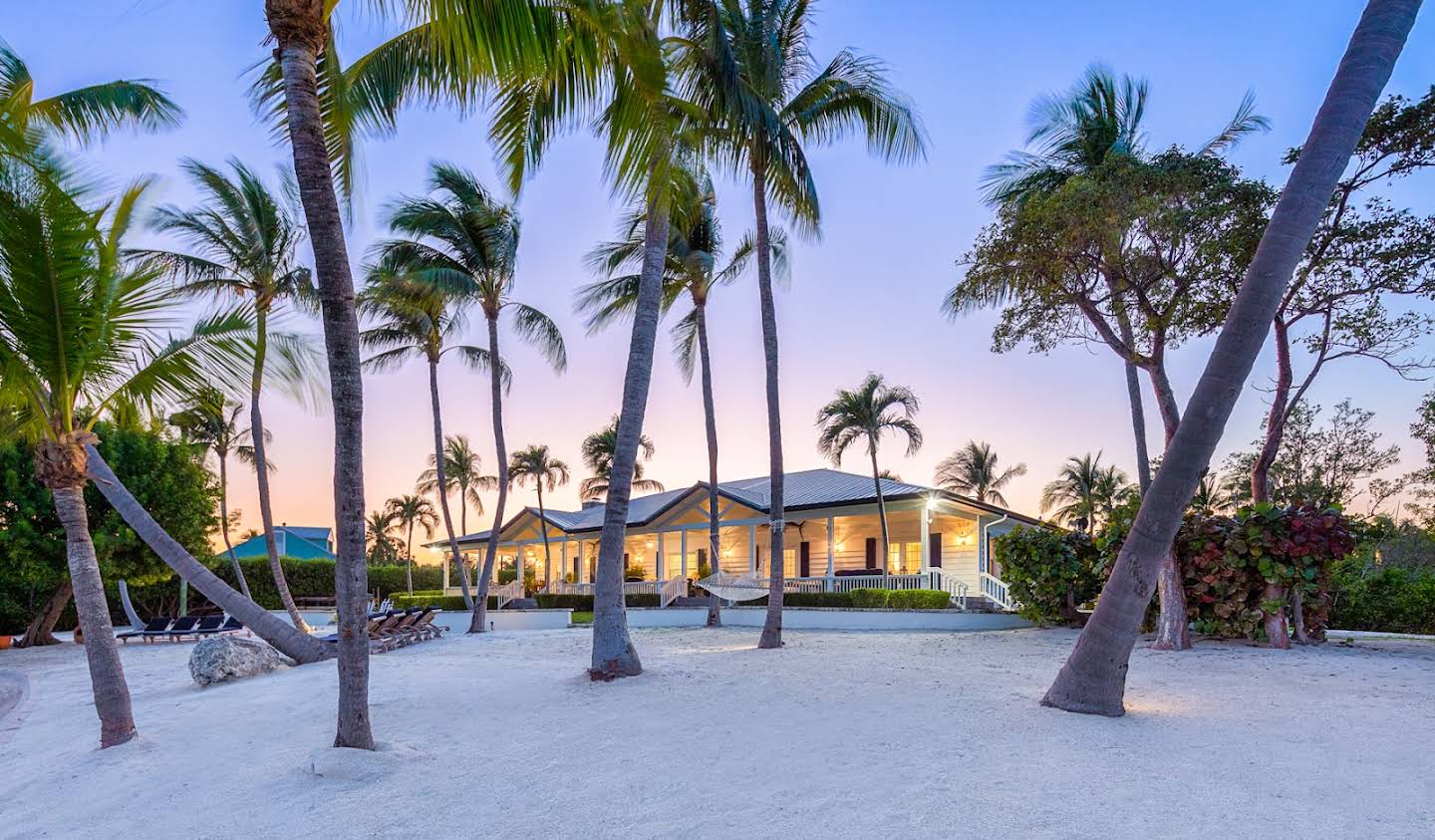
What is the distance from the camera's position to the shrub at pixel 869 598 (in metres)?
20.9

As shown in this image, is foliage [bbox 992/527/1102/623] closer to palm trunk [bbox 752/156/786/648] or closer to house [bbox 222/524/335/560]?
palm trunk [bbox 752/156/786/648]

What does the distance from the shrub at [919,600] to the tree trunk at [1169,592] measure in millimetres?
8659

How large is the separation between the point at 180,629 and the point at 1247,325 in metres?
24.4

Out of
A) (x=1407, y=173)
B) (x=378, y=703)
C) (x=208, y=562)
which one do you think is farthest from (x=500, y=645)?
(x=1407, y=173)

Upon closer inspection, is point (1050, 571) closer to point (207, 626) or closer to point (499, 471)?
point (499, 471)

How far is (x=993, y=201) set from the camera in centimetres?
1485

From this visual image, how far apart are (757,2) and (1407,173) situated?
949 cm

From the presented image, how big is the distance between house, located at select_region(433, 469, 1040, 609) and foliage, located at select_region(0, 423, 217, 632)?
11.2m

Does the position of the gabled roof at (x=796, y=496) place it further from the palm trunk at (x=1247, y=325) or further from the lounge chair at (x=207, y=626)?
the palm trunk at (x=1247, y=325)

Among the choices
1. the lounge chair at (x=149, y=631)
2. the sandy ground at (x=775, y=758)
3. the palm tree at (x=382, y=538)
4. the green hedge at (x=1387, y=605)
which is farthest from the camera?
the palm tree at (x=382, y=538)

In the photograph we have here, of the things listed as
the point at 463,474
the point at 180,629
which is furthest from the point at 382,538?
the point at 180,629

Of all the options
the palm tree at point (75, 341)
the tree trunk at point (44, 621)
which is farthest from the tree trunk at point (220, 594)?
the tree trunk at point (44, 621)

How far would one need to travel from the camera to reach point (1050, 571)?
50.0 ft

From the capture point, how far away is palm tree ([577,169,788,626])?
58.7 ft
